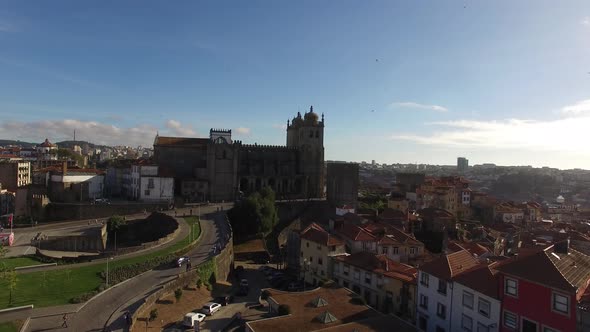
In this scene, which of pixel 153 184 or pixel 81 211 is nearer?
pixel 81 211

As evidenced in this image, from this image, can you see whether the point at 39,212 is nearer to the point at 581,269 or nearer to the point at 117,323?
the point at 117,323

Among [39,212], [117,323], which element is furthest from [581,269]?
[39,212]

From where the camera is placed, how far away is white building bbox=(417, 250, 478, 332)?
2567 centimetres

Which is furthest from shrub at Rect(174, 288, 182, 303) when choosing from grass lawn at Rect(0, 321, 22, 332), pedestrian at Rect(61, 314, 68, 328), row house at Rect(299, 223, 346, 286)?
row house at Rect(299, 223, 346, 286)

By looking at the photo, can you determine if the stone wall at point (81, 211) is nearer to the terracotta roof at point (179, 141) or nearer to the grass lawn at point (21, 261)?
the grass lawn at point (21, 261)

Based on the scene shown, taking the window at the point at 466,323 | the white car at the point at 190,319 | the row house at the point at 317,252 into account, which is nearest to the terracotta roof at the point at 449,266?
the window at the point at 466,323

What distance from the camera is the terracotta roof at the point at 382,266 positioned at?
108 feet

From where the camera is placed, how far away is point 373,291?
34.2 m

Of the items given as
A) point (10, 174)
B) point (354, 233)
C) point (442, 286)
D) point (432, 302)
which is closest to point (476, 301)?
point (442, 286)

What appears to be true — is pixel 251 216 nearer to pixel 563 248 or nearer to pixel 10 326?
pixel 10 326

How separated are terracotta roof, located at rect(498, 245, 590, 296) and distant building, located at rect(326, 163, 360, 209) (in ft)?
160

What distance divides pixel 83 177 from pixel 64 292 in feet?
115

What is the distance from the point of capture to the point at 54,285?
2928 centimetres

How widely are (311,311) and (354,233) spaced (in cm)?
1850
